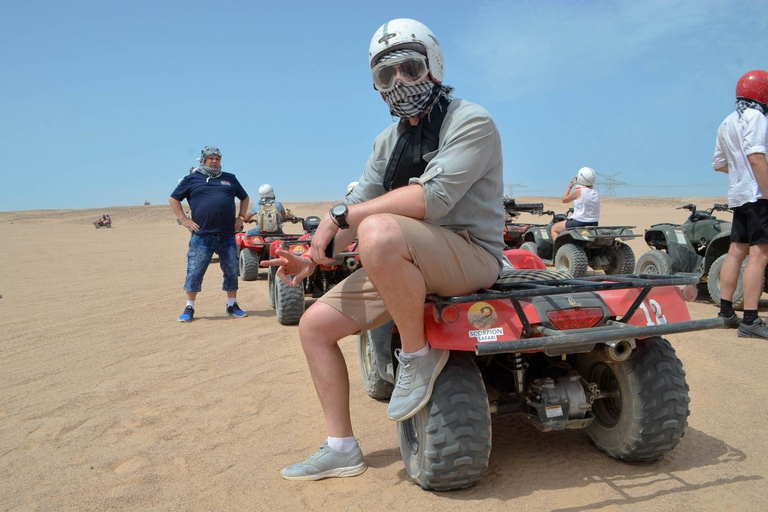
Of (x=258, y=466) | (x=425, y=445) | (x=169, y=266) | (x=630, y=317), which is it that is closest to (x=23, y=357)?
(x=258, y=466)

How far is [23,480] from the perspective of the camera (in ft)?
9.43

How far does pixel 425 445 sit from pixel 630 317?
3.46 feet

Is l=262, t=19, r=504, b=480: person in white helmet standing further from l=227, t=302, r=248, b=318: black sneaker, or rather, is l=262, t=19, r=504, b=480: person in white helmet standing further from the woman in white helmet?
the woman in white helmet

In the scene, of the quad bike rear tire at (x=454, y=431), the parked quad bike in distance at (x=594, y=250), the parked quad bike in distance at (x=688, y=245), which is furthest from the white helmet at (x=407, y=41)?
the parked quad bike in distance at (x=594, y=250)

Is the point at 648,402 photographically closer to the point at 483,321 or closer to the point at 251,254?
the point at 483,321

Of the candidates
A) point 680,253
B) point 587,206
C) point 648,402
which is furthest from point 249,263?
point 648,402

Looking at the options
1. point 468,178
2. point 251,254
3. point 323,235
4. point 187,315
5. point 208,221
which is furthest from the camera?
point 251,254

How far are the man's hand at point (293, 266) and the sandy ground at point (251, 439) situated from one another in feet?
3.11

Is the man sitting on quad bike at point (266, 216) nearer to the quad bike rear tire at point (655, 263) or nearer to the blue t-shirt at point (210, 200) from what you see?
the blue t-shirt at point (210, 200)

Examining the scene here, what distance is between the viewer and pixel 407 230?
2.32 meters

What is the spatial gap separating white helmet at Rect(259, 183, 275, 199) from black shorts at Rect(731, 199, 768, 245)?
8.37 m

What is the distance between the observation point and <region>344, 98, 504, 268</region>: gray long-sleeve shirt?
2381 millimetres

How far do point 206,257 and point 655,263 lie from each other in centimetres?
575

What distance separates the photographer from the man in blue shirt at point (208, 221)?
6.95 m
